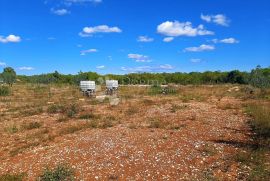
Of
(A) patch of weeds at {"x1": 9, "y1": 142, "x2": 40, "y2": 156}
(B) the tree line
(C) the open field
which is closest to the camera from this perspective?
(C) the open field

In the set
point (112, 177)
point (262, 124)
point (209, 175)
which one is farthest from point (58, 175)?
point (262, 124)

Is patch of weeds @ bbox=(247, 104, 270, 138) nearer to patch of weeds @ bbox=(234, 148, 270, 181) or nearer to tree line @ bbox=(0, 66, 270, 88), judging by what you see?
patch of weeds @ bbox=(234, 148, 270, 181)

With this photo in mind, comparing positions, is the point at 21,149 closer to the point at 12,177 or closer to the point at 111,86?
the point at 12,177

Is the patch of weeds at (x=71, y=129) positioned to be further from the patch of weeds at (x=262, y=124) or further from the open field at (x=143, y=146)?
the patch of weeds at (x=262, y=124)

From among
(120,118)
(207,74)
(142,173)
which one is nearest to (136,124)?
(120,118)

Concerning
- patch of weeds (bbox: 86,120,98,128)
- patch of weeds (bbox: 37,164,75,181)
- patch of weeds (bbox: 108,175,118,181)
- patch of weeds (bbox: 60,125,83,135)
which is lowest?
patch of weeds (bbox: 108,175,118,181)

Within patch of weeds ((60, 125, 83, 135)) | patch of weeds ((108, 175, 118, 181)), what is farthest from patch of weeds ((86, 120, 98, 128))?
patch of weeds ((108, 175, 118, 181))

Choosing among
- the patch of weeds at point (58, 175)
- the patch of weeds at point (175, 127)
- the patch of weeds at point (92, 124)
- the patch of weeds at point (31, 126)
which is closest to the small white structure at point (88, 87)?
the patch of weeds at point (31, 126)

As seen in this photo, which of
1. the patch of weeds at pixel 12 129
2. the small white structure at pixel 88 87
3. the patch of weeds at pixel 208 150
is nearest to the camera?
the patch of weeds at pixel 208 150

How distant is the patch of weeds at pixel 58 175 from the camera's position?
39.1 feet

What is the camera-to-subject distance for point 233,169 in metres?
12.6

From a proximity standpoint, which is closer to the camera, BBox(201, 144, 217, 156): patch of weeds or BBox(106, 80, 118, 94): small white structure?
BBox(201, 144, 217, 156): patch of weeds

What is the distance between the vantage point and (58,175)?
11945 millimetres

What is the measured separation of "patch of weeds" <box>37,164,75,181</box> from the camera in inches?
469
